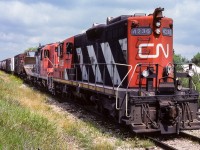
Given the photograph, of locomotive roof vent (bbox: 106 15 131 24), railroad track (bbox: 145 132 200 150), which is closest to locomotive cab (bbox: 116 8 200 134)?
railroad track (bbox: 145 132 200 150)

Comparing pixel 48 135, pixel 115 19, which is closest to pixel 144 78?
pixel 115 19

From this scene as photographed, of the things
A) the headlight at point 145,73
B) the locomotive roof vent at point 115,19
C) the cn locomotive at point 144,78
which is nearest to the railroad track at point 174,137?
the cn locomotive at point 144,78

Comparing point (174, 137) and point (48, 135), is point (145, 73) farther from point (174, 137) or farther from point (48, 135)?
point (48, 135)

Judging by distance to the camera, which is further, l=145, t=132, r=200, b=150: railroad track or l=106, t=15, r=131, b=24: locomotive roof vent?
l=106, t=15, r=131, b=24: locomotive roof vent

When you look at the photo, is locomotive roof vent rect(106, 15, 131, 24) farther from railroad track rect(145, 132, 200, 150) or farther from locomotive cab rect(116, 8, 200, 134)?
railroad track rect(145, 132, 200, 150)

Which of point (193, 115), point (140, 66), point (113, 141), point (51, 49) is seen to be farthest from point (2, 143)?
point (51, 49)

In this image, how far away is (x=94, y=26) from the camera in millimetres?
12797

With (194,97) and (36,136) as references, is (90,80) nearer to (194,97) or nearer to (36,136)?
(194,97)

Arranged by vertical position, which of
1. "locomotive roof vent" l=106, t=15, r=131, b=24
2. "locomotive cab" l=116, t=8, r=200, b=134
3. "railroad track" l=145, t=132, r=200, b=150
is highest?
"locomotive roof vent" l=106, t=15, r=131, b=24

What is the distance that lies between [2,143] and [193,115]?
18.4 feet

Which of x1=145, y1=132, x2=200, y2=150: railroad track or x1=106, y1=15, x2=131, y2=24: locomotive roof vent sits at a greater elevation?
x1=106, y1=15, x2=131, y2=24: locomotive roof vent

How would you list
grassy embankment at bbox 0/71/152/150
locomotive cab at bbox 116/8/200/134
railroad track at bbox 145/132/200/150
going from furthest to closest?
1. locomotive cab at bbox 116/8/200/134
2. railroad track at bbox 145/132/200/150
3. grassy embankment at bbox 0/71/152/150

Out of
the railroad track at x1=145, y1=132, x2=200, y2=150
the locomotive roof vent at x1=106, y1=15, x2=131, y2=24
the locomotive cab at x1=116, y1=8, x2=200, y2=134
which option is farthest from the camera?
the locomotive roof vent at x1=106, y1=15, x2=131, y2=24

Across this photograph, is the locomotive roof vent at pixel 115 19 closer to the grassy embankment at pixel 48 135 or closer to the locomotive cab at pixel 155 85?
the locomotive cab at pixel 155 85
